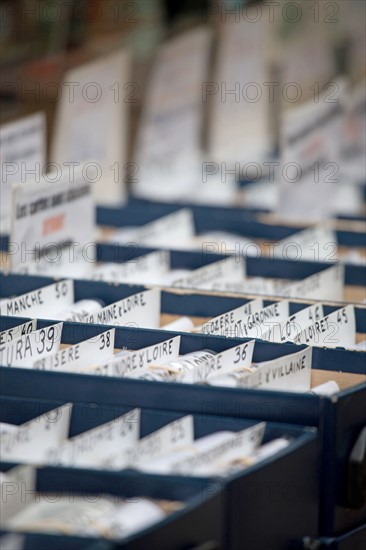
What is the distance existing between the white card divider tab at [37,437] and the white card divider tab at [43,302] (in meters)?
0.53

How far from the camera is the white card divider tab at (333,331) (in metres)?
2.46

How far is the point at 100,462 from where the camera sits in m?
1.94

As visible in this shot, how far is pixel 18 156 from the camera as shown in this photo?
10.9 feet

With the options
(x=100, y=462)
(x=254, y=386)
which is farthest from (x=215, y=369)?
(x=100, y=462)

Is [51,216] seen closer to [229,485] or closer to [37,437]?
[37,437]

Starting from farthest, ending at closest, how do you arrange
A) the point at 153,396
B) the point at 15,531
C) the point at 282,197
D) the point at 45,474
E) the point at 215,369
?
the point at 282,197
the point at 215,369
the point at 153,396
the point at 45,474
the point at 15,531

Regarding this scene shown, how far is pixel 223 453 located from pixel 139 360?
371mm

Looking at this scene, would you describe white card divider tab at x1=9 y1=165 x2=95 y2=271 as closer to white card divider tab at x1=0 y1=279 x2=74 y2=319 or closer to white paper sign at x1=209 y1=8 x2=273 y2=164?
white card divider tab at x1=0 y1=279 x2=74 y2=319

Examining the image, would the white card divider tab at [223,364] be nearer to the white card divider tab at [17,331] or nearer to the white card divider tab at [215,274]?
the white card divider tab at [17,331]

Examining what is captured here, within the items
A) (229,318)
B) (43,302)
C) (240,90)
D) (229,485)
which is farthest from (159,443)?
(240,90)

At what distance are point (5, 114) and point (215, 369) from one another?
5076 millimetres

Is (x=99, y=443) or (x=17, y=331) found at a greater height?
(x=17, y=331)

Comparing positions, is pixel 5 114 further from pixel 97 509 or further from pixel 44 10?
pixel 97 509

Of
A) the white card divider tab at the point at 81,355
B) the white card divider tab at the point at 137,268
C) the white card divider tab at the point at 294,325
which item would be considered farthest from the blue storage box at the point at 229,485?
the white card divider tab at the point at 137,268
